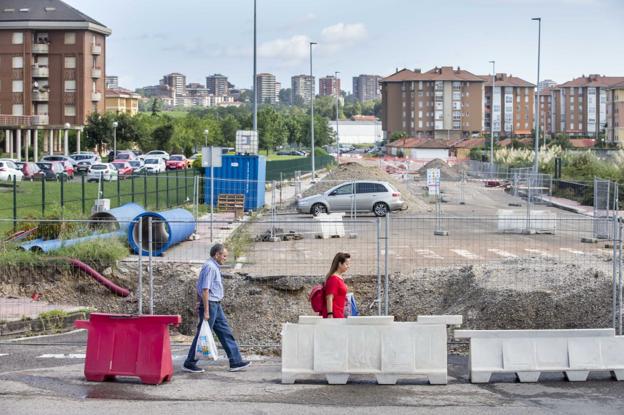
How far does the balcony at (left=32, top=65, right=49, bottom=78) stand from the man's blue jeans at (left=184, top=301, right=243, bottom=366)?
96.9m

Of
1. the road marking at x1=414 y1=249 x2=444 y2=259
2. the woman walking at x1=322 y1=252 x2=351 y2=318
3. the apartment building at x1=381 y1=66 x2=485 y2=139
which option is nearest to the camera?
the woman walking at x1=322 y1=252 x2=351 y2=318

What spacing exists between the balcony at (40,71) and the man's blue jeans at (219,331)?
96884 mm

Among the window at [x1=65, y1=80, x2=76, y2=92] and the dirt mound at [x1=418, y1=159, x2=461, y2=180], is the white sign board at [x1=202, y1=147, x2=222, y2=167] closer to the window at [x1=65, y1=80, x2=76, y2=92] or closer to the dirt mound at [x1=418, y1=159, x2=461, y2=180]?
the dirt mound at [x1=418, y1=159, x2=461, y2=180]

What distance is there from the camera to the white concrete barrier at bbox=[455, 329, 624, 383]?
1260cm

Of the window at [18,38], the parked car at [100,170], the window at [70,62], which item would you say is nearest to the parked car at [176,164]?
the parked car at [100,170]

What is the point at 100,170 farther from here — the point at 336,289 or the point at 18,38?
the point at 336,289

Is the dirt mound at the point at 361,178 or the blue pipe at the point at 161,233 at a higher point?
the dirt mound at the point at 361,178

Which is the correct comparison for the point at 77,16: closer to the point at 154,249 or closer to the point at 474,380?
the point at 154,249

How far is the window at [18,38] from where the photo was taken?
104312 millimetres

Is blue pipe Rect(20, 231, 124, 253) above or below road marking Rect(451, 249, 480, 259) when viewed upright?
above

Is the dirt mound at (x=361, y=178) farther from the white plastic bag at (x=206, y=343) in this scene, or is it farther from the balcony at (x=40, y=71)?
the balcony at (x=40, y=71)

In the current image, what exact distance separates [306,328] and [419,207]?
30209 mm

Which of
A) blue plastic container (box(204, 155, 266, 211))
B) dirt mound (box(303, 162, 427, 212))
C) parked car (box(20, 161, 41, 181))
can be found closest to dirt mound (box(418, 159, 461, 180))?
dirt mound (box(303, 162, 427, 212))

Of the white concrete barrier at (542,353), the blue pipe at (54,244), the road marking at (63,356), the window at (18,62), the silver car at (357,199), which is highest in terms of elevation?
the window at (18,62)
